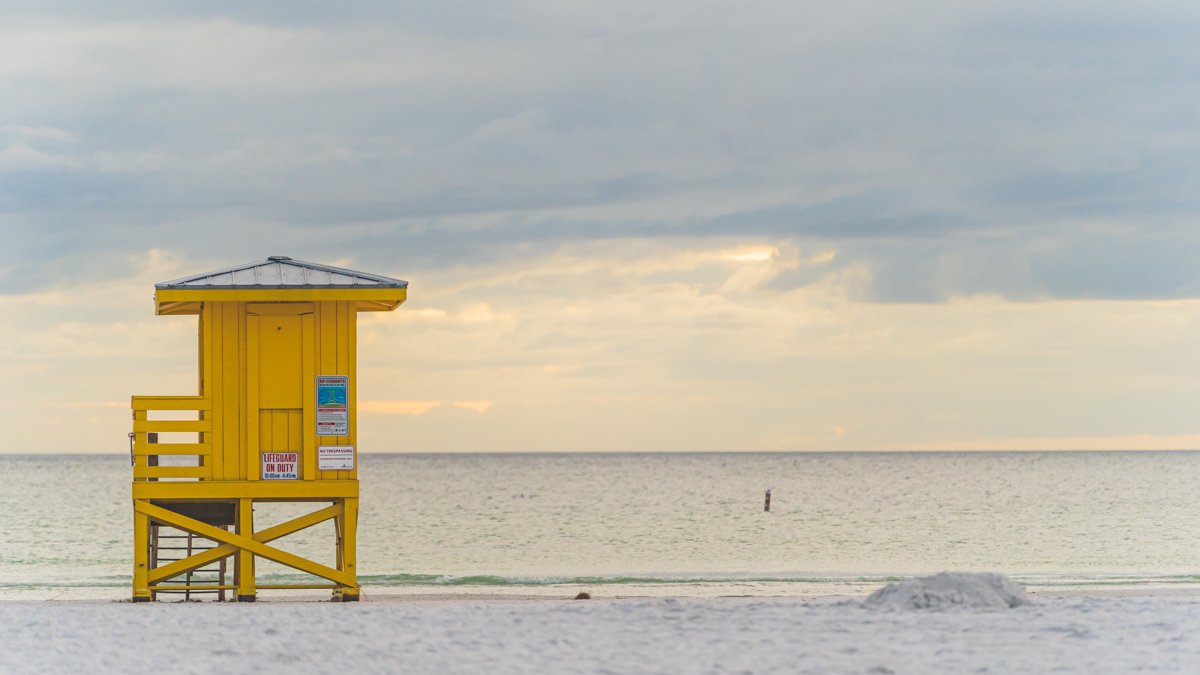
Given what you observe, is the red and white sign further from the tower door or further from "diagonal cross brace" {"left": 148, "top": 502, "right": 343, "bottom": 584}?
"diagonal cross brace" {"left": 148, "top": 502, "right": 343, "bottom": 584}

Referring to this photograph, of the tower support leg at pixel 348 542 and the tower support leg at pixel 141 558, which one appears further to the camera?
the tower support leg at pixel 348 542

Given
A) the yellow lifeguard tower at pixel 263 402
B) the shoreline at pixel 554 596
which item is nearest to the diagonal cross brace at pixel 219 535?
the yellow lifeguard tower at pixel 263 402

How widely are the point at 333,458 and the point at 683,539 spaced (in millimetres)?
26600

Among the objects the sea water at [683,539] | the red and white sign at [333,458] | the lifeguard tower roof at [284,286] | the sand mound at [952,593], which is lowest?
the sea water at [683,539]

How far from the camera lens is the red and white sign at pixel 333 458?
1472cm

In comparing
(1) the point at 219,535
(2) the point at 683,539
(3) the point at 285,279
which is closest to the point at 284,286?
(3) the point at 285,279

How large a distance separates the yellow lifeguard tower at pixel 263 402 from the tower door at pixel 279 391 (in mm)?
11

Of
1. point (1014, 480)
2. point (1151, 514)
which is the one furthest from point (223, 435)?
point (1014, 480)

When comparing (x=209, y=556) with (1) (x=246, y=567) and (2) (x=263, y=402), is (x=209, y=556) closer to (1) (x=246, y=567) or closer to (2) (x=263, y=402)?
(1) (x=246, y=567)

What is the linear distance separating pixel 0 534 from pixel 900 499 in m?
45.0

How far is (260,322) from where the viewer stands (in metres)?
14.8

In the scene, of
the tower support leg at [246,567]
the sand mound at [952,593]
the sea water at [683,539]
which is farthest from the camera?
the sea water at [683,539]

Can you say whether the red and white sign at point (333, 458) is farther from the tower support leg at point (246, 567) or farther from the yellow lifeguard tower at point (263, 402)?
the tower support leg at point (246, 567)

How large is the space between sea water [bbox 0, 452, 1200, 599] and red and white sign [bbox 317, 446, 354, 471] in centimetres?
686
